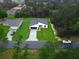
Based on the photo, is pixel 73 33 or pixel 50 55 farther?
pixel 73 33

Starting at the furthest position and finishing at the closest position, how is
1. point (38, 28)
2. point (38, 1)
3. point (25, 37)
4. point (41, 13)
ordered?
point (38, 1) → point (41, 13) → point (38, 28) → point (25, 37)

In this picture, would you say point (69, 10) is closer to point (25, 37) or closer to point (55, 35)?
point (55, 35)

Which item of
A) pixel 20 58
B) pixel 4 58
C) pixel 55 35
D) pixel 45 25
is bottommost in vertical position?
pixel 45 25

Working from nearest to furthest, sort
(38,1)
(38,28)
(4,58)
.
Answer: (4,58)
(38,28)
(38,1)

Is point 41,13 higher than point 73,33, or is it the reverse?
point 73,33

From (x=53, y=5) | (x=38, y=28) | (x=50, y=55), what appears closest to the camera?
(x=50, y=55)

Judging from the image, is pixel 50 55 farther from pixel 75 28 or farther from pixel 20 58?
pixel 75 28

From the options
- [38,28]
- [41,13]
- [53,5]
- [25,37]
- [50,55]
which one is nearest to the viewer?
[50,55]

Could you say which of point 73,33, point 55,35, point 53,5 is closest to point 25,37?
point 55,35

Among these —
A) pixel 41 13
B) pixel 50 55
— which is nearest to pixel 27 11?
pixel 41 13
